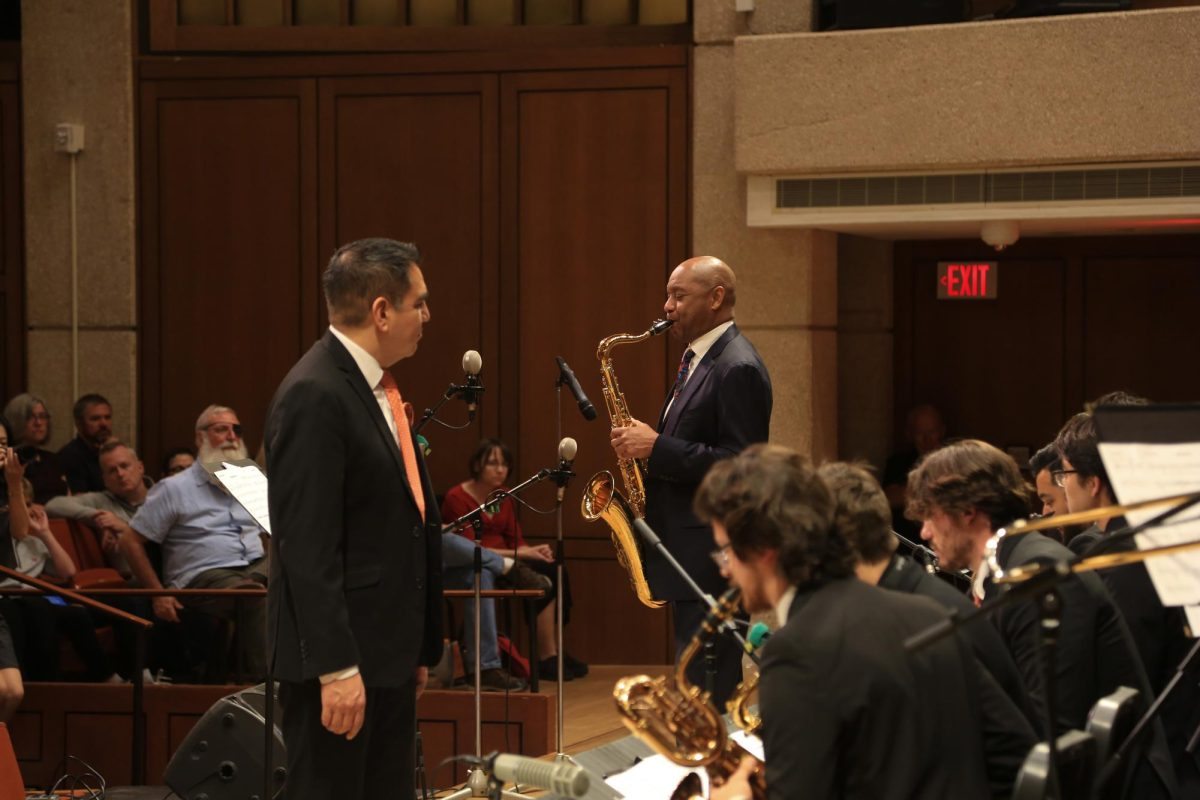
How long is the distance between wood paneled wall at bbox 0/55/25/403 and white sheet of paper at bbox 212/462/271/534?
3.93 m

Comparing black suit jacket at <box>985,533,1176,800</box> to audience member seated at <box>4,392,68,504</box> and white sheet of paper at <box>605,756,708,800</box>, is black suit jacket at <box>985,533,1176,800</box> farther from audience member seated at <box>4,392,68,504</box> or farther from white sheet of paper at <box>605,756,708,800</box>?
audience member seated at <box>4,392,68,504</box>

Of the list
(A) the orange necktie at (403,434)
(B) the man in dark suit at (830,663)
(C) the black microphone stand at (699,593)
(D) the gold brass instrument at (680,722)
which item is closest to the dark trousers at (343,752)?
(A) the orange necktie at (403,434)

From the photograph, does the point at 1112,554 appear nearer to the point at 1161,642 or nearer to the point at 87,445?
the point at 1161,642

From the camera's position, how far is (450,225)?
773cm

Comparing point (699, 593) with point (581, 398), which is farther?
point (581, 398)

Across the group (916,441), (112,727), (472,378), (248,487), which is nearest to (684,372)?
(472,378)

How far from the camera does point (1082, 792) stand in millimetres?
2432

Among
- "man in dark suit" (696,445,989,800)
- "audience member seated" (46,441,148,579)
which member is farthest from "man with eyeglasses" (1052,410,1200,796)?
"audience member seated" (46,441,148,579)

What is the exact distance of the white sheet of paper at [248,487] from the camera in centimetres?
438

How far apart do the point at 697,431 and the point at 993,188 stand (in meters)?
3.00

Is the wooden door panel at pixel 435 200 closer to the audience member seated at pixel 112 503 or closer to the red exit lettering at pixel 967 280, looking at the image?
the audience member seated at pixel 112 503

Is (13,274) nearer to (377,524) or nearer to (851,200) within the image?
(851,200)

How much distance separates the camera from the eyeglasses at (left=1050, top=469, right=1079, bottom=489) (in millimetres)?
3484

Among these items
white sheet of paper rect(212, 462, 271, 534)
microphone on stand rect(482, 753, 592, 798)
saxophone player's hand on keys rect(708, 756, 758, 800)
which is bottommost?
saxophone player's hand on keys rect(708, 756, 758, 800)
